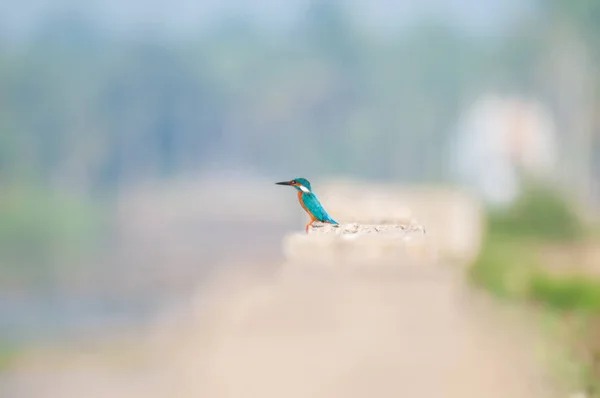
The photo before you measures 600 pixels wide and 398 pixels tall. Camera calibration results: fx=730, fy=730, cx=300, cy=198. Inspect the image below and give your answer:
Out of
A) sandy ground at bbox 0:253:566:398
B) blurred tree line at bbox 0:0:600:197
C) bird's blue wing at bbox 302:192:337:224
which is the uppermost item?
blurred tree line at bbox 0:0:600:197

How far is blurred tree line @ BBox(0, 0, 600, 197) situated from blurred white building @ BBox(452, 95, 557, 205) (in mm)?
3944

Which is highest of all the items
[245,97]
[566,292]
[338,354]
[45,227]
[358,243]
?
[245,97]

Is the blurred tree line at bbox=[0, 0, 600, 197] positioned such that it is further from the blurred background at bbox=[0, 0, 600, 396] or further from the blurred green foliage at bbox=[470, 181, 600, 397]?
the blurred green foliage at bbox=[470, 181, 600, 397]

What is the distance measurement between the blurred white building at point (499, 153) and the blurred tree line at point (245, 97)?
12.9ft

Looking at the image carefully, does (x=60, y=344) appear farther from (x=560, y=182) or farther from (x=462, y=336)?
(x=560, y=182)

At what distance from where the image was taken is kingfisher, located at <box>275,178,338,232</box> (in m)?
0.46

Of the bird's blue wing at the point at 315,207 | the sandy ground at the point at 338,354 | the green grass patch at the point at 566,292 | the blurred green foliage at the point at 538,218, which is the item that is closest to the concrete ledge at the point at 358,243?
the bird's blue wing at the point at 315,207

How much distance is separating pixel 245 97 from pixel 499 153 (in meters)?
10.1

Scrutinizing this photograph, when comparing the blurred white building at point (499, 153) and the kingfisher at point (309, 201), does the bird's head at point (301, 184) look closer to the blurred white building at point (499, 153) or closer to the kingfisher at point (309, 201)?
the kingfisher at point (309, 201)

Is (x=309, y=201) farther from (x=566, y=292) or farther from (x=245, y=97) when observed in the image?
(x=245, y=97)

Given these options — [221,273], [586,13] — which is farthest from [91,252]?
[586,13]

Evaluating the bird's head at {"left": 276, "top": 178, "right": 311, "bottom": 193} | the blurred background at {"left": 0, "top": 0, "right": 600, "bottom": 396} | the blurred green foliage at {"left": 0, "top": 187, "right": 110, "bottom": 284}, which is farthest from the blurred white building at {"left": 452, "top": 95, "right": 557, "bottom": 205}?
the blurred green foliage at {"left": 0, "top": 187, "right": 110, "bottom": 284}

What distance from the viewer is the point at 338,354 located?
314 centimetres

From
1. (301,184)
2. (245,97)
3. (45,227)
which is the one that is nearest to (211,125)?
(245,97)
